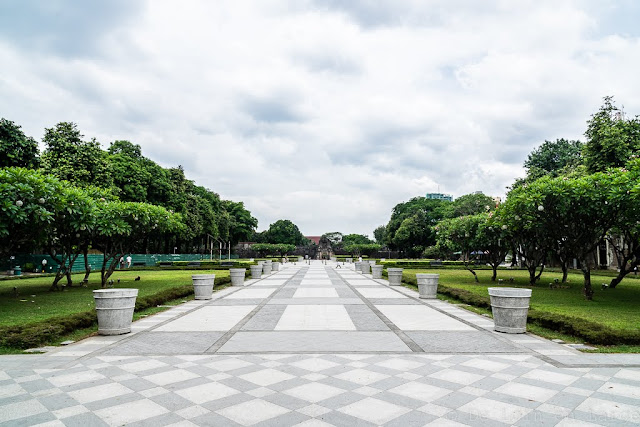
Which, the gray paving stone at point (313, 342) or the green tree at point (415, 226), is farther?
the green tree at point (415, 226)

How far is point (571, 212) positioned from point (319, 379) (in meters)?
10.6

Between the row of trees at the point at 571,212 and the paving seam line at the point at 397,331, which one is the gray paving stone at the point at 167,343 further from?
the row of trees at the point at 571,212

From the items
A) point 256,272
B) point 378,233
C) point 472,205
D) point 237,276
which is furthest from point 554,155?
point 378,233

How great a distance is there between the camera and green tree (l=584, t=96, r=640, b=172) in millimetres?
22350

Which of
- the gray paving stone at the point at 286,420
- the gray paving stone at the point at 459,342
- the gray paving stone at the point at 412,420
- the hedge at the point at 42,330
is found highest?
the hedge at the point at 42,330

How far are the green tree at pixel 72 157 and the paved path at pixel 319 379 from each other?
17.7 metres

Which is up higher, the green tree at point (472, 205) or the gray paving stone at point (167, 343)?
the green tree at point (472, 205)

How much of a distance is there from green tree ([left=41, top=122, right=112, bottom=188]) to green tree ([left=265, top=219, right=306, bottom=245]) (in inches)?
2483

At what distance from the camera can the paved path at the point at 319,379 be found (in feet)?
13.5

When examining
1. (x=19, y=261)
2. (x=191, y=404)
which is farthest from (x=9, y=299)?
(x=19, y=261)

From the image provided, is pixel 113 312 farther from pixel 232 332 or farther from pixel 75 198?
pixel 75 198

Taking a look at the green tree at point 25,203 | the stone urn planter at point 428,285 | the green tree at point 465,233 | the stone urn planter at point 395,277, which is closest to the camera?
the green tree at point 25,203

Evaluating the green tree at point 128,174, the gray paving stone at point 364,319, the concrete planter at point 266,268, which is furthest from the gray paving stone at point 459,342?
the green tree at point 128,174

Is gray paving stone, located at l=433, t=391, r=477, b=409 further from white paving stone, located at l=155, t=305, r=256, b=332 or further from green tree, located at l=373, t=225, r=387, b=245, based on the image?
green tree, located at l=373, t=225, r=387, b=245
